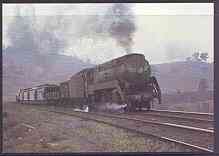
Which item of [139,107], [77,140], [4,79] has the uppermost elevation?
[4,79]

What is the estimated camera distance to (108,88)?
8719mm

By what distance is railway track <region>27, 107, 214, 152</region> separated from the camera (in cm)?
798

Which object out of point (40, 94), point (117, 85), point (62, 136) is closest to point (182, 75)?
point (117, 85)

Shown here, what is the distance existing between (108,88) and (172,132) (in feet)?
4.98

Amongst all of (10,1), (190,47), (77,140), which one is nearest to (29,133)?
(77,140)

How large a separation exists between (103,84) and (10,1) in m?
2.35

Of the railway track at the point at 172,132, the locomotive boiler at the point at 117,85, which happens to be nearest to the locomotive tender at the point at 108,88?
the locomotive boiler at the point at 117,85

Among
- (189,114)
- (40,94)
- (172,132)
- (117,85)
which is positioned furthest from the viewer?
(117,85)

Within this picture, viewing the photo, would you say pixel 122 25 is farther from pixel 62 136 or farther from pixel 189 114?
pixel 62 136

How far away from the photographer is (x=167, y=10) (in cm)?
820

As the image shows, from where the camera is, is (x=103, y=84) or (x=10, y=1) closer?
(x=10, y=1)

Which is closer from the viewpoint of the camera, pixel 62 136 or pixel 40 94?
pixel 62 136

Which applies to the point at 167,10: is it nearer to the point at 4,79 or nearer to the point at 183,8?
the point at 183,8

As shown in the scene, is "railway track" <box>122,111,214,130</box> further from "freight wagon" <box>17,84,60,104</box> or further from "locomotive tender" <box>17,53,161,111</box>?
"freight wagon" <box>17,84,60,104</box>
